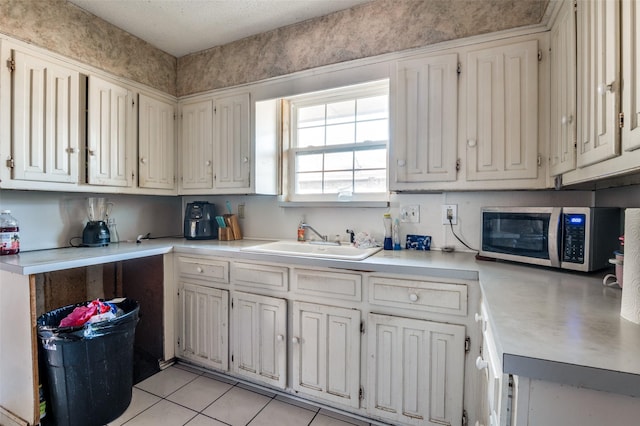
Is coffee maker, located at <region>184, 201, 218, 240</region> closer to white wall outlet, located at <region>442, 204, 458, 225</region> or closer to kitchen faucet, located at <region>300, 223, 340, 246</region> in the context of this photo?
kitchen faucet, located at <region>300, 223, 340, 246</region>

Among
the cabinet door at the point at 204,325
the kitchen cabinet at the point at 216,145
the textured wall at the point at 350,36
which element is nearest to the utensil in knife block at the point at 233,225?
the kitchen cabinet at the point at 216,145

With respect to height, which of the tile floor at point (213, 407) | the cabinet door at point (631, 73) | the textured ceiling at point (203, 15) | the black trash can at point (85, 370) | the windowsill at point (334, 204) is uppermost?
the textured ceiling at point (203, 15)

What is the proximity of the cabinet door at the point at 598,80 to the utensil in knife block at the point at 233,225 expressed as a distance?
228cm

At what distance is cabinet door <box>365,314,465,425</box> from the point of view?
145 centimetres

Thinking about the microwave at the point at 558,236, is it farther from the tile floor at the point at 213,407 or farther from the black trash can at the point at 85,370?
the black trash can at the point at 85,370

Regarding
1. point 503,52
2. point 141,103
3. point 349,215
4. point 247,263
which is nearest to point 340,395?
point 247,263

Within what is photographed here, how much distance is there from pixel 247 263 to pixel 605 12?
1.95 metres

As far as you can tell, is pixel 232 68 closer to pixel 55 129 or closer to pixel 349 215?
pixel 55 129

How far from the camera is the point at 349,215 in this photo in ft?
7.60

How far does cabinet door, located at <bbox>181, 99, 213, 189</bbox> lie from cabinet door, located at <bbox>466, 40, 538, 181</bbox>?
197cm

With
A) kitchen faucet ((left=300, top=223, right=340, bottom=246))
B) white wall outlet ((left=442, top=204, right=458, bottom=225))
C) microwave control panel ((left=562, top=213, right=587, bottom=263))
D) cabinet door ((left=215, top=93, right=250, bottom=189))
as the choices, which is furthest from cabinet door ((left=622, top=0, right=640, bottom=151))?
cabinet door ((left=215, top=93, right=250, bottom=189))

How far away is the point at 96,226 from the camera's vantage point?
7.33ft

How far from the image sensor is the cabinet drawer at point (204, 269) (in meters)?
2.05

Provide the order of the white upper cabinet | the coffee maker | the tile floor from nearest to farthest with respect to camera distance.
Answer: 1. the white upper cabinet
2. the tile floor
3. the coffee maker
